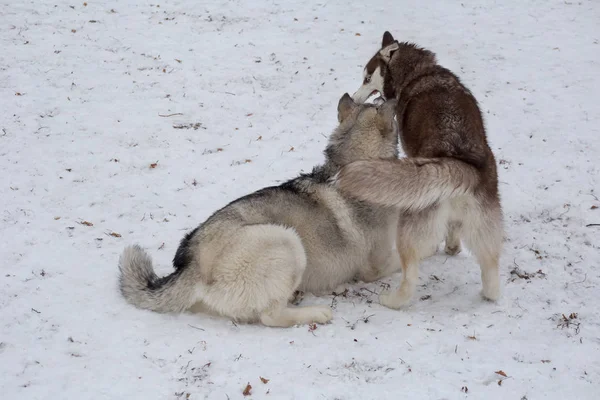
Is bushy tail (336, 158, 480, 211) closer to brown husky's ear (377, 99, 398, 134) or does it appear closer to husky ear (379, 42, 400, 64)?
brown husky's ear (377, 99, 398, 134)

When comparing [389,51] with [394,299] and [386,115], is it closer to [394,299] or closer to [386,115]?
[386,115]

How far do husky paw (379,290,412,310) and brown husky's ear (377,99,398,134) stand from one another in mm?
1496

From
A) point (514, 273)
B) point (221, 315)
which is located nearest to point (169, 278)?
point (221, 315)

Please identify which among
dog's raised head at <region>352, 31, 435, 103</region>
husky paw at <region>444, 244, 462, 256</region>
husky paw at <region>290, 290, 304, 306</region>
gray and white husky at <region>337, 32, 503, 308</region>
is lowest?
husky paw at <region>290, 290, 304, 306</region>

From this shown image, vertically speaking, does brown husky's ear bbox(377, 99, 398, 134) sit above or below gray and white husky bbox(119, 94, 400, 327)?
above

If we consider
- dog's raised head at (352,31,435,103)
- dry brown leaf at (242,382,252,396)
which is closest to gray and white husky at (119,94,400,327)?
dry brown leaf at (242,382,252,396)

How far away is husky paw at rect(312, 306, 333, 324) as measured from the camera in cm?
450

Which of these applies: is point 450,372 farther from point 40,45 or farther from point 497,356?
point 40,45

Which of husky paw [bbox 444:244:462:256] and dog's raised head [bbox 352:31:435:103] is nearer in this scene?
husky paw [bbox 444:244:462:256]

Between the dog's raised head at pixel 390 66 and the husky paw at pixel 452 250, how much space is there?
2048mm

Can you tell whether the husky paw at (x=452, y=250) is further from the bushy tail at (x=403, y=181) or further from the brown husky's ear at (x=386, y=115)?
the bushy tail at (x=403, y=181)

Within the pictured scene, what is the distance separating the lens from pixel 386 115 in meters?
5.02

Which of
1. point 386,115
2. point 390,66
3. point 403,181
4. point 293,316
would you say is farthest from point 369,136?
point 390,66

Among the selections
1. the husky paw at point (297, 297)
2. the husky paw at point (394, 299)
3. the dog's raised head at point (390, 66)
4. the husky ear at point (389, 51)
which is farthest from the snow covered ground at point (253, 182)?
the husky ear at point (389, 51)
